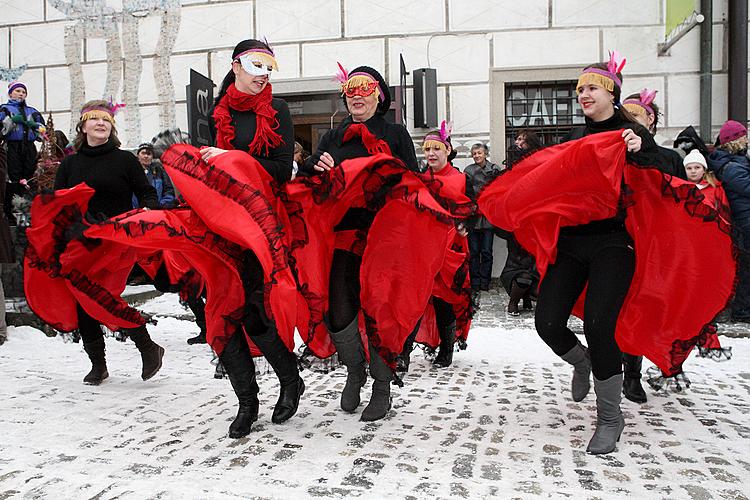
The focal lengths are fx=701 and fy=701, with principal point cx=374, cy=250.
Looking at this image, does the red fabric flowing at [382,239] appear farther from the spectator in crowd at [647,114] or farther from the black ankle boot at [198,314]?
the black ankle boot at [198,314]

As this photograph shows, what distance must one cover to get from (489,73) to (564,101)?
1.11 metres

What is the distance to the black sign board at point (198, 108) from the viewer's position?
842 cm

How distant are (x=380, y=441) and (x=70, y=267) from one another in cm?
241

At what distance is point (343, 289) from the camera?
385 centimetres

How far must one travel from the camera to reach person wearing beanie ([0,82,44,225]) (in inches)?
338

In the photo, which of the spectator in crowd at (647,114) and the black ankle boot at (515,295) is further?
the black ankle boot at (515,295)

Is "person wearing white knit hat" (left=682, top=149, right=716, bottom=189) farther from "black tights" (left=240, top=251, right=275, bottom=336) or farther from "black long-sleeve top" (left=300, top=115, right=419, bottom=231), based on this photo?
"black tights" (left=240, top=251, right=275, bottom=336)

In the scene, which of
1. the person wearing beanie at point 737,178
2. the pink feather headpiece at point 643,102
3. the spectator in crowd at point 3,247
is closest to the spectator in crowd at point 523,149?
the pink feather headpiece at point 643,102

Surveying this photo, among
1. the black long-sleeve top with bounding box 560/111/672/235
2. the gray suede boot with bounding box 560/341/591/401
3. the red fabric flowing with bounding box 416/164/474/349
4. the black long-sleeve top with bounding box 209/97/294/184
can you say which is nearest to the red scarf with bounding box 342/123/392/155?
the black long-sleeve top with bounding box 209/97/294/184

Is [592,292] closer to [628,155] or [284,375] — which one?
[628,155]

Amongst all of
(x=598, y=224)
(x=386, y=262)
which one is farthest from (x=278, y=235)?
(x=598, y=224)

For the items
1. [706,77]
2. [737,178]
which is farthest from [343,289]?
[706,77]

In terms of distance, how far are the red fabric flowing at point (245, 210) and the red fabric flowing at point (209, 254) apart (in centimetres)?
8

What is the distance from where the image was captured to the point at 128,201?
489cm
